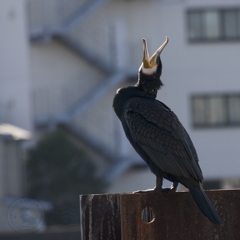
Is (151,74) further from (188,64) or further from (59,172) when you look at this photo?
(188,64)

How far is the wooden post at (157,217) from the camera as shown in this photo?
4.79m

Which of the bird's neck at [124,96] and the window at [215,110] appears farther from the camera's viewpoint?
the window at [215,110]

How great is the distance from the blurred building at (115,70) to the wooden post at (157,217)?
17.4 m

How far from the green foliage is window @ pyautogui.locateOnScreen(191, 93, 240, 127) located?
5.03m

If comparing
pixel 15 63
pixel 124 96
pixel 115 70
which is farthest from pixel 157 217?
pixel 115 70

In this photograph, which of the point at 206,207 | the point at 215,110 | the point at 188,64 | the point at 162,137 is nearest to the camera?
the point at 206,207

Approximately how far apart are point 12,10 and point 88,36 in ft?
8.55

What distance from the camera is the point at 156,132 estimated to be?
5.86 m

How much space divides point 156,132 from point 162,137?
84 millimetres

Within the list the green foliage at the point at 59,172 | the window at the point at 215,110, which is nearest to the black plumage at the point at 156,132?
the green foliage at the point at 59,172

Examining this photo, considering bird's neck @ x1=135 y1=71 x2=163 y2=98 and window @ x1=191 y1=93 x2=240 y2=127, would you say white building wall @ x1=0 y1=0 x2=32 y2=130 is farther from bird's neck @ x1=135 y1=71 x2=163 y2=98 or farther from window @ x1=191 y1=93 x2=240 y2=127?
bird's neck @ x1=135 y1=71 x2=163 y2=98

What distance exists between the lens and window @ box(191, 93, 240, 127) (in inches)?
934

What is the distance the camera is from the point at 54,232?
34.4ft

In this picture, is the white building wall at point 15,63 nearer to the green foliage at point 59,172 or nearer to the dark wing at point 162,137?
the green foliage at point 59,172
